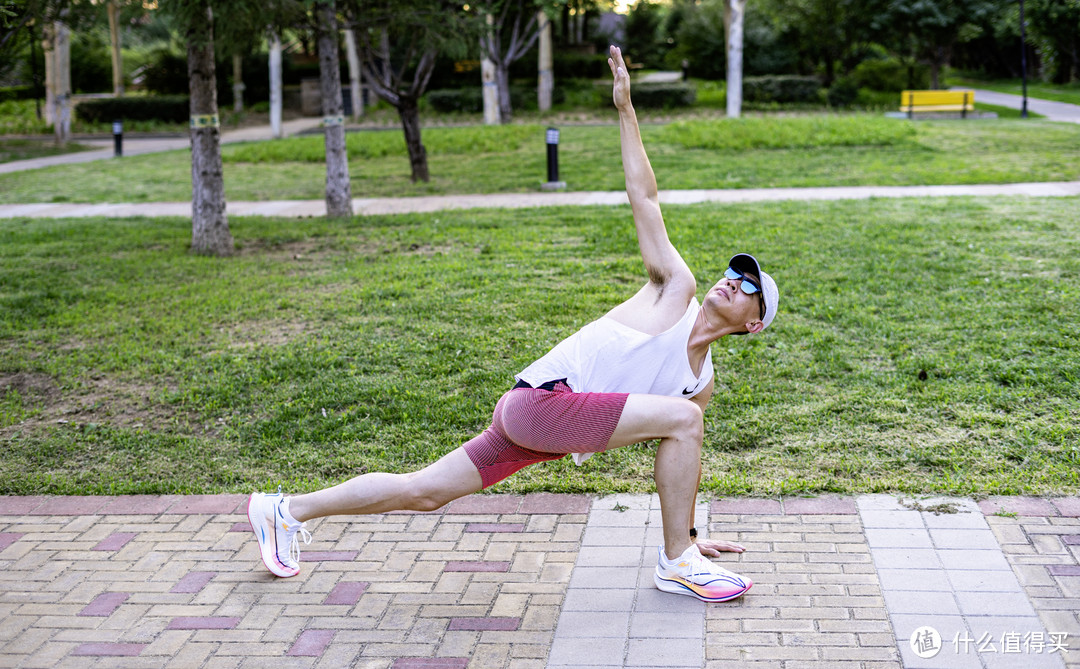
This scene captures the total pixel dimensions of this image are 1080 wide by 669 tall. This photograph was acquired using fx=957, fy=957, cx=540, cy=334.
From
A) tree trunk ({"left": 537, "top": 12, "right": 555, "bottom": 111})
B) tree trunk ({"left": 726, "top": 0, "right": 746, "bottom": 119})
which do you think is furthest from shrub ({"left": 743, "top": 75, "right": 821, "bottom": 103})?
tree trunk ({"left": 537, "top": 12, "right": 555, "bottom": 111})

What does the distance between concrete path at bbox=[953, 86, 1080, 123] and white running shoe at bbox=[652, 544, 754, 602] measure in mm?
18636

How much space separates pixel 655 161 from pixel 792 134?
3133mm

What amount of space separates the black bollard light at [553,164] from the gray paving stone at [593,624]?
10.4 metres

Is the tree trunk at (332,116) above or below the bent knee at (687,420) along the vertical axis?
above

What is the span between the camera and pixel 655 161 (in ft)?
51.2

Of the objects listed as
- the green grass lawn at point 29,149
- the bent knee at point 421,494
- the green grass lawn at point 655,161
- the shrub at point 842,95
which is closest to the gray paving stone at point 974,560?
the bent knee at point 421,494

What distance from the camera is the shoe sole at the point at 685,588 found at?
141 inches

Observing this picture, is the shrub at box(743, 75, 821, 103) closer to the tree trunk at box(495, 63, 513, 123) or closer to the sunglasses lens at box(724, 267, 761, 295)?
the tree trunk at box(495, 63, 513, 123)

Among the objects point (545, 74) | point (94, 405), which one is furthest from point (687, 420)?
point (545, 74)

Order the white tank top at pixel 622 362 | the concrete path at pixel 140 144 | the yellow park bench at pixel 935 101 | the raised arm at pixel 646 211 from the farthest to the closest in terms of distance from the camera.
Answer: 1. the yellow park bench at pixel 935 101
2. the concrete path at pixel 140 144
3. the raised arm at pixel 646 211
4. the white tank top at pixel 622 362

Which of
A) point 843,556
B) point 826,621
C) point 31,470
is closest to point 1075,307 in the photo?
point 843,556

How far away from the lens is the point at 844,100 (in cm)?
2662

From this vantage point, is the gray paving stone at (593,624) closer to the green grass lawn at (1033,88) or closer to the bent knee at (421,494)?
the bent knee at (421,494)

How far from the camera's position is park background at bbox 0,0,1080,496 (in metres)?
5.05
